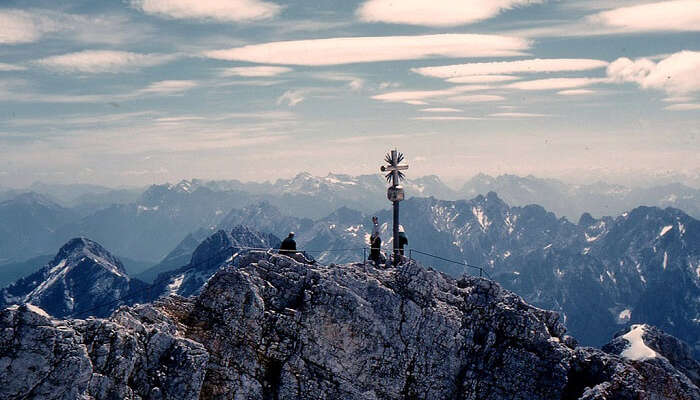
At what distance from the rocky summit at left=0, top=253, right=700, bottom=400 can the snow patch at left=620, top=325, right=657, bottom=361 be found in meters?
0.39

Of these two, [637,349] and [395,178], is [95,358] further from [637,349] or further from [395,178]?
[637,349]

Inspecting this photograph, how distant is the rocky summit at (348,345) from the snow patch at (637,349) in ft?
1.29

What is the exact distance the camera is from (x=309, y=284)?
54250 millimetres

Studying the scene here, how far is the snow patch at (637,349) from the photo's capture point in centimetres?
5347

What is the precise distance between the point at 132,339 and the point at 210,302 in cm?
915

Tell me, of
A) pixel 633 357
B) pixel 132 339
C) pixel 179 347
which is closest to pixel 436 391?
pixel 633 357

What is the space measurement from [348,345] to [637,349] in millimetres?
29193

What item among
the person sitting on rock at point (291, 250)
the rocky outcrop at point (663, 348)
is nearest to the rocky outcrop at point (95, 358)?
the person sitting on rock at point (291, 250)

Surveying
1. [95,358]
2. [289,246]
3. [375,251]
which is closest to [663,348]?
[375,251]

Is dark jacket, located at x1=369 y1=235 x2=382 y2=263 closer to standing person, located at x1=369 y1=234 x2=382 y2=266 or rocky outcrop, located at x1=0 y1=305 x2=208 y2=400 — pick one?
standing person, located at x1=369 y1=234 x2=382 y2=266

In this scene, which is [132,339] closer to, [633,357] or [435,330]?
[435,330]

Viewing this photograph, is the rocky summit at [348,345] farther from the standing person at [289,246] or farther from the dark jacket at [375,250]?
the dark jacket at [375,250]

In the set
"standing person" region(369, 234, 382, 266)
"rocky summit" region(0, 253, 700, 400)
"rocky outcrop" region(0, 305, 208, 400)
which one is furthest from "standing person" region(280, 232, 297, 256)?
"rocky outcrop" region(0, 305, 208, 400)

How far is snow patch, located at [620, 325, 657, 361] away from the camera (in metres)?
53.5
